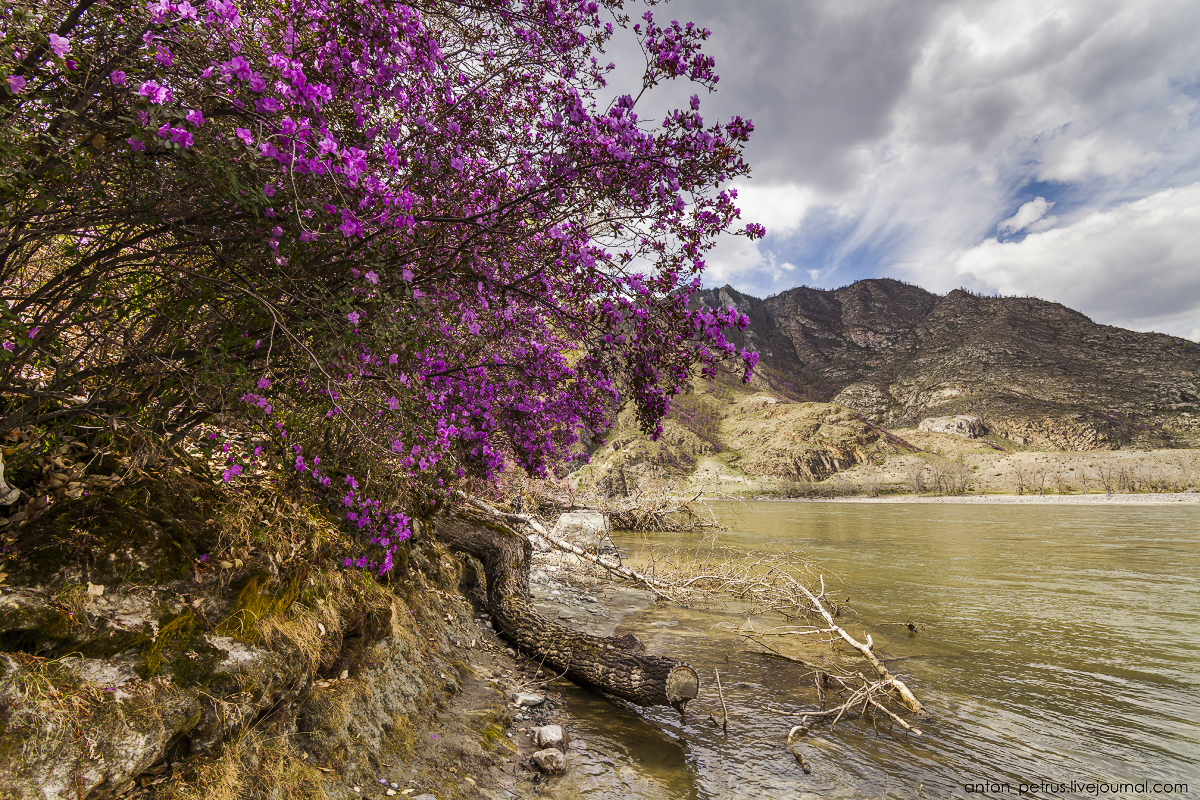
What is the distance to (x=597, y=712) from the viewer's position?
577 cm

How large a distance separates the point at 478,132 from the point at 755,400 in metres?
119

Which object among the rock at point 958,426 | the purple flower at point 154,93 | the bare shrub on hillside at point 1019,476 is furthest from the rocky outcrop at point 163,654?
the rock at point 958,426

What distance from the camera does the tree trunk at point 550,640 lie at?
5520 millimetres

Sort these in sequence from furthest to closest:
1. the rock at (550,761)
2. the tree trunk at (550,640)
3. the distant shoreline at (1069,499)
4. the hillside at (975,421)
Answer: the hillside at (975,421)
the distant shoreline at (1069,499)
the tree trunk at (550,640)
the rock at (550,761)

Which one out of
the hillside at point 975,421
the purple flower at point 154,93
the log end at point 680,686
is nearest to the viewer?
the purple flower at point 154,93

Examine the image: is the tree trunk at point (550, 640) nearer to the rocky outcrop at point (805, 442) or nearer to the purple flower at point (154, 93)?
the purple flower at point (154, 93)

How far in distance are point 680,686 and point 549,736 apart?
155 centimetres

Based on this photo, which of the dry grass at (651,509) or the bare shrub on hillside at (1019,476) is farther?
the bare shrub on hillside at (1019,476)

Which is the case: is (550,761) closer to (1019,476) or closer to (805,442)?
(1019,476)

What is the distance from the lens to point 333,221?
8.66 ft

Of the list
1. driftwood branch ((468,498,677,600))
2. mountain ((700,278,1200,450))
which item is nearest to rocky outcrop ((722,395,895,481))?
mountain ((700,278,1200,450))

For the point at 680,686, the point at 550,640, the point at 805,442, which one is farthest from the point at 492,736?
the point at 805,442

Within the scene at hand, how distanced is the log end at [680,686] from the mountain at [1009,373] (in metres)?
119

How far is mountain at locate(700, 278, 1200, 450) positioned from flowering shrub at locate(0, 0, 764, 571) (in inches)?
4737
